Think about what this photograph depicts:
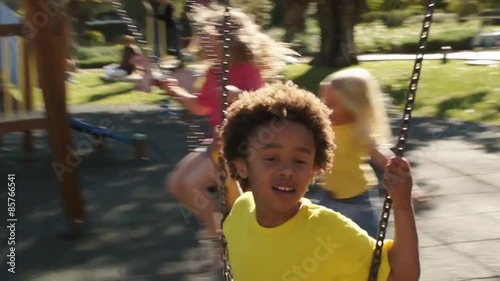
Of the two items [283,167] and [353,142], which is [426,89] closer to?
[353,142]

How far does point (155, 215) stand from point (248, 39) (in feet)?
6.02

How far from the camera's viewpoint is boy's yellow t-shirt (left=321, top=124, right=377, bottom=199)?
146 inches

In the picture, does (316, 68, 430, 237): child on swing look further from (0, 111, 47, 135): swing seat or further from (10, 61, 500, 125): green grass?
(10, 61, 500, 125): green grass

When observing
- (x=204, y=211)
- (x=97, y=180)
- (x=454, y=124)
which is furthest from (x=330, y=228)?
(x=454, y=124)

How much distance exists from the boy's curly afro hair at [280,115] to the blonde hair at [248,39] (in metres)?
2.21

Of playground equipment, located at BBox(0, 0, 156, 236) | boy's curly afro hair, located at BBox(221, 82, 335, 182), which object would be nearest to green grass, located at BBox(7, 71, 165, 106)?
playground equipment, located at BBox(0, 0, 156, 236)

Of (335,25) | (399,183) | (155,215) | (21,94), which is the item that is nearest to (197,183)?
(155,215)

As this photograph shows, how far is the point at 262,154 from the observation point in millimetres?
2100

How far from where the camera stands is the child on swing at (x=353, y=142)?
3.71 metres

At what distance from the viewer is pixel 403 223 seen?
1.87 metres

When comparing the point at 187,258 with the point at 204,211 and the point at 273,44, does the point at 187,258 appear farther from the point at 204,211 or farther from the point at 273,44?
the point at 273,44

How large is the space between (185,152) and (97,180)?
1.18 m

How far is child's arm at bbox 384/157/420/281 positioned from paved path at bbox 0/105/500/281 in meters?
2.77

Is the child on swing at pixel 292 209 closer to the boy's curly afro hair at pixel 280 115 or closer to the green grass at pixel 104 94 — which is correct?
the boy's curly afro hair at pixel 280 115
